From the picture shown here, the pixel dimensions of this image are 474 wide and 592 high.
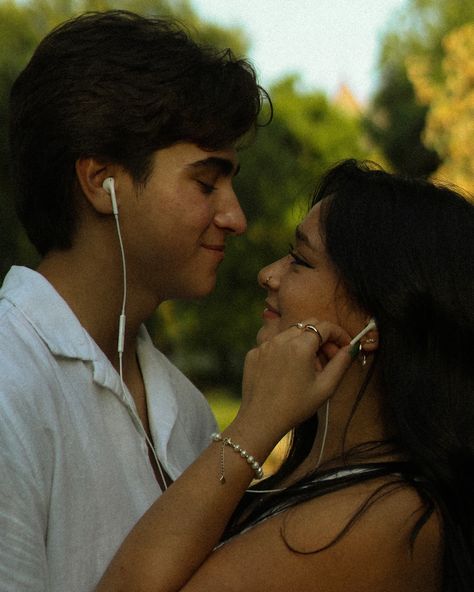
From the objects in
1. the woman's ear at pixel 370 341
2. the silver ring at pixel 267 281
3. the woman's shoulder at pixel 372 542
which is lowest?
the woman's shoulder at pixel 372 542

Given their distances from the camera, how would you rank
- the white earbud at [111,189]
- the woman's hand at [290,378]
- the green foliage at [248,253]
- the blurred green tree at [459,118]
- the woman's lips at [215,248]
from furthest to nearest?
the green foliage at [248,253]
the blurred green tree at [459,118]
the woman's lips at [215,248]
the white earbud at [111,189]
the woman's hand at [290,378]

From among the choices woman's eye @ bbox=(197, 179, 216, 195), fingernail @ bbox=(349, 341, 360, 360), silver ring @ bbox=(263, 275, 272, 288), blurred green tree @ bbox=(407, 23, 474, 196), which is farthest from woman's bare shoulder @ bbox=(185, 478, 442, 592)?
blurred green tree @ bbox=(407, 23, 474, 196)

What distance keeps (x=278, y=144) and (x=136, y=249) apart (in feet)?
94.3

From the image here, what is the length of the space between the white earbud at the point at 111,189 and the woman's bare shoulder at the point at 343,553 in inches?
44.9

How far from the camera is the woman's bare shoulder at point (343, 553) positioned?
107 inches

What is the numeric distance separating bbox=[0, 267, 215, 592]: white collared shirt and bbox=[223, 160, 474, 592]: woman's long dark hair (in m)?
0.71

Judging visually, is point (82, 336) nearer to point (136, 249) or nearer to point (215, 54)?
point (136, 249)

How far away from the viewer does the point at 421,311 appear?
2.98m

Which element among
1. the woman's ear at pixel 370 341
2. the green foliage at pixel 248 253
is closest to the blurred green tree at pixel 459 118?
the green foliage at pixel 248 253

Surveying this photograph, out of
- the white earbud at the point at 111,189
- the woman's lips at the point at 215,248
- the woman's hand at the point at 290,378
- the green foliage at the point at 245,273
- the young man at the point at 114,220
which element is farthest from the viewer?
the green foliage at the point at 245,273

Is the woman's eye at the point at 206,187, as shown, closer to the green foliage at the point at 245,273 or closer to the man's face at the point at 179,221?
the man's face at the point at 179,221

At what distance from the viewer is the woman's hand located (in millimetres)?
2873

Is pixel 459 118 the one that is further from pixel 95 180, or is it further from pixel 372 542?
pixel 372 542

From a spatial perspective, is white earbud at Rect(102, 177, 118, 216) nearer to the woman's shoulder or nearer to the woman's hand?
the woman's hand
